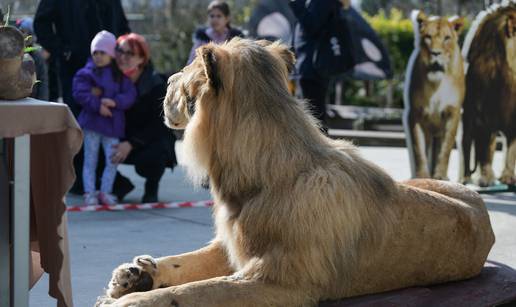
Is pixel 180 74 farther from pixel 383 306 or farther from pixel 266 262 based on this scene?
pixel 383 306

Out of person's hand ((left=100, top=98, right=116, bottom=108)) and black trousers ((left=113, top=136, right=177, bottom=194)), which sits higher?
person's hand ((left=100, top=98, right=116, bottom=108))

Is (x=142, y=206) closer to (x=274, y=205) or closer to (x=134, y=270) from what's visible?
(x=134, y=270)

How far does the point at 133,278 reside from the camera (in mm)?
4355

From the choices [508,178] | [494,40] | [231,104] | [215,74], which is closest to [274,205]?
[231,104]

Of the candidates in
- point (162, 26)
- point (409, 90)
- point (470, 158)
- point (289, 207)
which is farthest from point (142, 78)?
point (162, 26)

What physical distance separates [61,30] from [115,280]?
5.76 metres

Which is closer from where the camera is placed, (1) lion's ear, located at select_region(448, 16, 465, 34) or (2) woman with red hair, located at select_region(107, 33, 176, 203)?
(2) woman with red hair, located at select_region(107, 33, 176, 203)

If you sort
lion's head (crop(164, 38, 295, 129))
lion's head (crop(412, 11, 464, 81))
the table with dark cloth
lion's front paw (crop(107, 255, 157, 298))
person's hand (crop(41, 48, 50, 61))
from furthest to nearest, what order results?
person's hand (crop(41, 48, 50, 61)) → lion's head (crop(412, 11, 464, 81)) → lion's front paw (crop(107, 255, 157, 298)) → lion's head (crop(164, 38, 295, 129)) → the table with dark cloth

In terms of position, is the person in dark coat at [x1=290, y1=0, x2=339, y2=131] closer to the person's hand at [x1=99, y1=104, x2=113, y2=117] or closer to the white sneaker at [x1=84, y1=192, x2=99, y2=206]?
the person's hand at [x1=99, y1=104, x2=113, y2=117]

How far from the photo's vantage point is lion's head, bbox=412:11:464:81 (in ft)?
30.4

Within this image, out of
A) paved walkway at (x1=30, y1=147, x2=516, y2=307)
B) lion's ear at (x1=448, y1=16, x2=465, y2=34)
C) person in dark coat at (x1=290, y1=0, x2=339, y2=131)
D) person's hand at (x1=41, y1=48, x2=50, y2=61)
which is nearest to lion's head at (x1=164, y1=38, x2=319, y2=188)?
paved walkway at (x1=30, y1=147, x2=516, y2=307)

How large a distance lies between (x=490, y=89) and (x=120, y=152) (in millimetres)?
3875

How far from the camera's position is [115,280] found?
14.1 feet

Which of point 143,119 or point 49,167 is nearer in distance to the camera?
point 49,167
